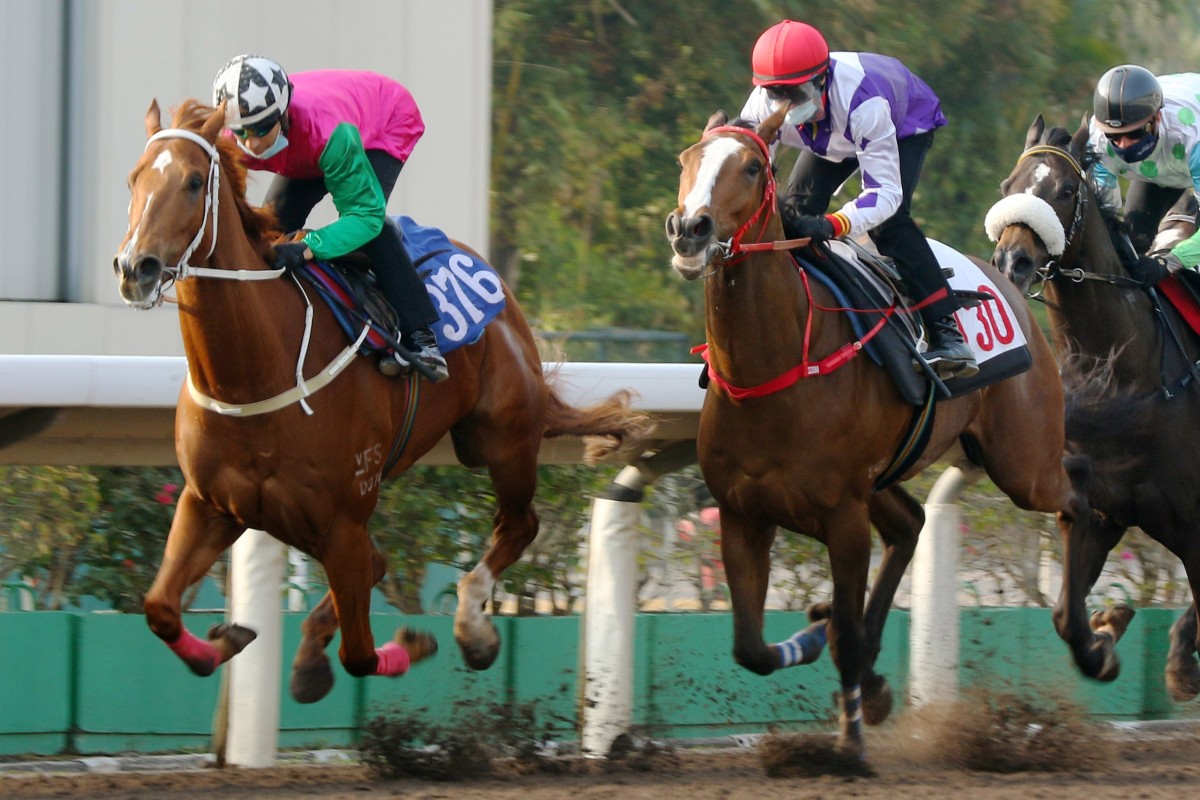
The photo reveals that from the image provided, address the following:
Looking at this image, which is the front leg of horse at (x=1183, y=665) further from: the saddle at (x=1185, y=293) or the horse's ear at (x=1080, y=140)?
the horse's ear at (x=1080, y=140)

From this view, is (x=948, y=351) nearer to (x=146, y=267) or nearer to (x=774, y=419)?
(x=774, y=419)

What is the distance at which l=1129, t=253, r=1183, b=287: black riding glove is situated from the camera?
6031 millimetres

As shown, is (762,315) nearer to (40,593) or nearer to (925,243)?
(925,243)

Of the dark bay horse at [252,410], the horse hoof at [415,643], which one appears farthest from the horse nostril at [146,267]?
the horse hoof at [415,643]

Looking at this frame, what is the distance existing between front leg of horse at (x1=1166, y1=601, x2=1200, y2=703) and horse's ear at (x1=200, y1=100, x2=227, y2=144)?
3770 millimetres

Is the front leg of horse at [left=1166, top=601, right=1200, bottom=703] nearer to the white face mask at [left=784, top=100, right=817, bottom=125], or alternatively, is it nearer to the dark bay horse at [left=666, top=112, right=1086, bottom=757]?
the dark bay horse at [left=666, top=112, right=1086, bottom=757]

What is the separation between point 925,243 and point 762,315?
0.84 metres

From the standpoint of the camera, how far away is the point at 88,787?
16.5ft

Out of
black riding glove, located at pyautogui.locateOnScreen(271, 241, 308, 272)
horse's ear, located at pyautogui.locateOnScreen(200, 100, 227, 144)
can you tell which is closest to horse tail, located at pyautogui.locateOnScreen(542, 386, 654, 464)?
black riding glove, located at pyautogui.locateOnScreen(271, 241, 308, 272)

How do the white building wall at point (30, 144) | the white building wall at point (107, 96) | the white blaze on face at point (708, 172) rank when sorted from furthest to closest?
the white building wall at point (30, 144) → the white building wall at point (107, 96) → the white blaze on face at point (708, 172)

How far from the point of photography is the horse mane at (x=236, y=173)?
457 centimetres

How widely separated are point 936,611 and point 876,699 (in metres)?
0.52

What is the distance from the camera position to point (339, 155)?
15.9ft

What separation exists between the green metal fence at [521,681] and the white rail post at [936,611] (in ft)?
0.57
